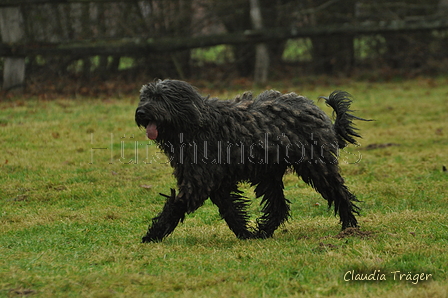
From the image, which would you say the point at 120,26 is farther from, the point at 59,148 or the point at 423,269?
the point at 423,269

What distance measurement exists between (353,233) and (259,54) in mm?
12250

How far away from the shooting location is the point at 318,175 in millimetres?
6309

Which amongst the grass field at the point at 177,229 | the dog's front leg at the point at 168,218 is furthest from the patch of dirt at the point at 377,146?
the dog's front leg at the point at 168,218

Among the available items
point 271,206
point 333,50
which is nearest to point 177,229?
point 271,206

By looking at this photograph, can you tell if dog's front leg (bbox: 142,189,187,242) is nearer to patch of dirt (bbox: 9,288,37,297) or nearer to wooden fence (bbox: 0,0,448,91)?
patch of dirt (bbox: 9,288,37,297)

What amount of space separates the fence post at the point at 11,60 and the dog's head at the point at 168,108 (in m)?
9.38

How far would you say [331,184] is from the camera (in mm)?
6395

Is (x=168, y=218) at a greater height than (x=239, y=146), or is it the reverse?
(x=239, y=146)

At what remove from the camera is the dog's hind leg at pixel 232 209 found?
6328 millimetres

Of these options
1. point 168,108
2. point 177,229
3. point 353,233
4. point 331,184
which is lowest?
point 177,229

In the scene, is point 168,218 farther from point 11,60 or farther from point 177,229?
point 11,60

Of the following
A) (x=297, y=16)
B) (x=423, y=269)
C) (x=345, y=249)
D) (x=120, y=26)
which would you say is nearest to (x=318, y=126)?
(x=345, y=249)

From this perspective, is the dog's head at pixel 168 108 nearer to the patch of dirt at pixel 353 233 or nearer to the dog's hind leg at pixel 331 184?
the dog's hind leg at pixel 331 184

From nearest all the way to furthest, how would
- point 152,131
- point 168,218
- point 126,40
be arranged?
point 152,131
point 168,218
point 126,40
